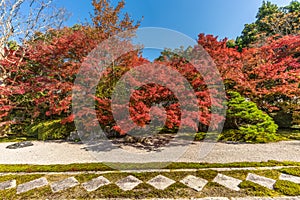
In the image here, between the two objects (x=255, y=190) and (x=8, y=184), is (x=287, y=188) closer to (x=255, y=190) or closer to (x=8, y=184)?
(x=255, y=190)

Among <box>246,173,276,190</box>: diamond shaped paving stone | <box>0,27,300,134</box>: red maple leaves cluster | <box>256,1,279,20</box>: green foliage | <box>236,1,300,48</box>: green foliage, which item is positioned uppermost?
<box>256,1,279,20</box>: green foliage

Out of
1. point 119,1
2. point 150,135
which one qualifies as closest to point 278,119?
point 150,135

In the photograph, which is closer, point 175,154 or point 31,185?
point 31,185

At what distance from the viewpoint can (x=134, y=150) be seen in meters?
4.08

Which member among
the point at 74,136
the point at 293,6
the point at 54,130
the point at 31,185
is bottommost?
the point at 31,185

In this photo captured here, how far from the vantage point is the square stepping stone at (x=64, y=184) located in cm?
226

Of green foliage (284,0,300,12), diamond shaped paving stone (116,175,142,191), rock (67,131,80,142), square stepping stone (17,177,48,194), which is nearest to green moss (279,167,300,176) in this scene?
diamond shaped paving stone (116,175,142,191)

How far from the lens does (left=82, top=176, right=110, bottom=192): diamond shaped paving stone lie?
2234 mm

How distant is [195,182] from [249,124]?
363cm

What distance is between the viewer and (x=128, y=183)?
2.35m

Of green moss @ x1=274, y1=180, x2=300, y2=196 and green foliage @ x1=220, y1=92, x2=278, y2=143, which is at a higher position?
green foliage @ x1=220, y1=92, x2=278, y2=143

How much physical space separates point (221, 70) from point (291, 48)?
4.80 m

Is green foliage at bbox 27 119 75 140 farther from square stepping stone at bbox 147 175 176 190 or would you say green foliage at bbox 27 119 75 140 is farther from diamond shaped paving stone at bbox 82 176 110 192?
square stepping stone at bbox 147 175 176 190

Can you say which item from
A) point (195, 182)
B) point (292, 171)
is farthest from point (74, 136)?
point (292, 171)
